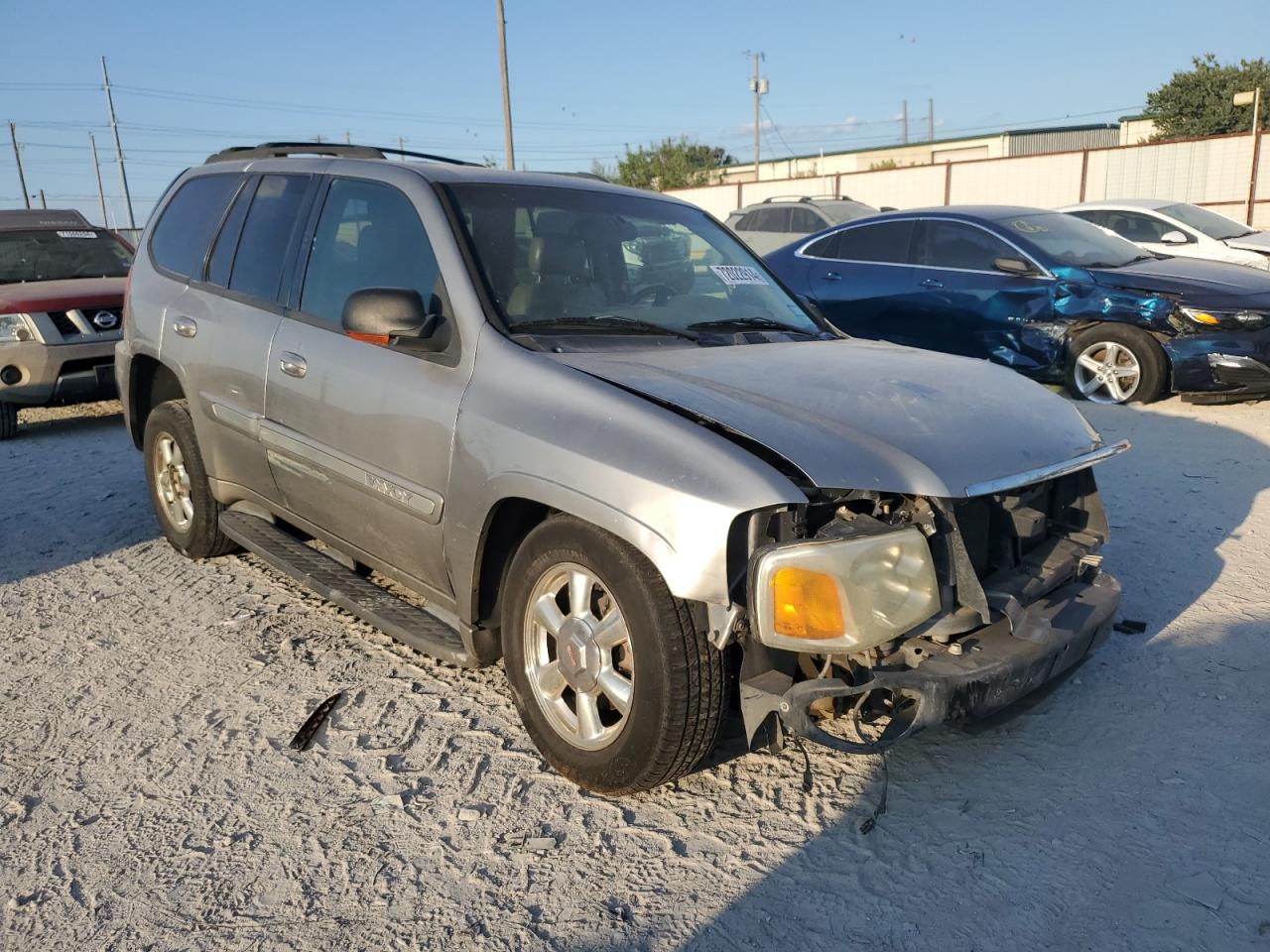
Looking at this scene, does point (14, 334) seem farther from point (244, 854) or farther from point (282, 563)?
point (244, 854)

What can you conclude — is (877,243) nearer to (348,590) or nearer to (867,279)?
(867,279)

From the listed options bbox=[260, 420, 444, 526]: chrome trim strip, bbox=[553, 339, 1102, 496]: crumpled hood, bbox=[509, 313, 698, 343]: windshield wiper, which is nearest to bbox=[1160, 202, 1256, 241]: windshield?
bbox=[553, 339, 1102, 496]: crumpled hood

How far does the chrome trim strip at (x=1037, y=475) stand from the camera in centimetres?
276

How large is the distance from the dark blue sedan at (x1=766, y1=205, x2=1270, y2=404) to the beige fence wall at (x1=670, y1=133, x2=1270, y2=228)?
1166 centimetres

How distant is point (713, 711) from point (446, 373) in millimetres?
1388

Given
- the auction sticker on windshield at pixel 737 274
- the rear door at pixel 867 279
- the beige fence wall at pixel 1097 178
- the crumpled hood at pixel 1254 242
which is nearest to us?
the auction sticker on windshield at pixel 737 274

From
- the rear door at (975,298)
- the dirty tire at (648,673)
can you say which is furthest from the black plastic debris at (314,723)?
the rear door at (975,298)

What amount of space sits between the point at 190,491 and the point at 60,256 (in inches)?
225

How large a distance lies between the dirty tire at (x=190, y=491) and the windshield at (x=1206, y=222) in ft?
41.8

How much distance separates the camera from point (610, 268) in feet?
12.8

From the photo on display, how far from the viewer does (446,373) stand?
3355 mm

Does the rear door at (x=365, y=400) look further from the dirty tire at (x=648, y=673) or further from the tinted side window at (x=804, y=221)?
the tinted side window at (x=804, y=221)

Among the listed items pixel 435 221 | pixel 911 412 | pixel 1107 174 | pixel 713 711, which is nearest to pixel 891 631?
pixel 713 711

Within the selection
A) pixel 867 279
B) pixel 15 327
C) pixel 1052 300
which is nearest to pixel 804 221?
pixel 867 279
